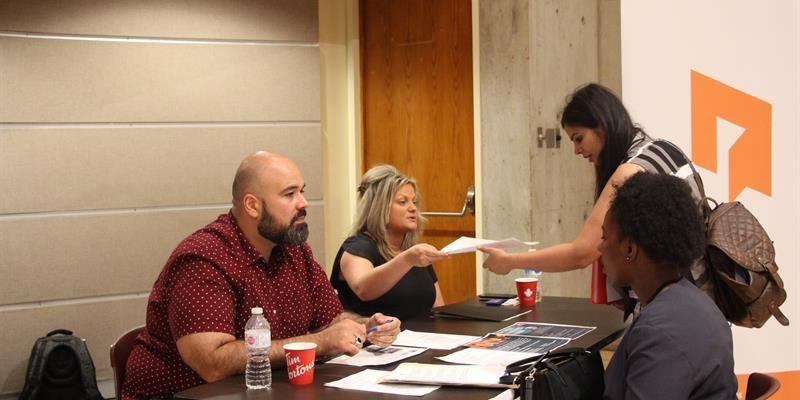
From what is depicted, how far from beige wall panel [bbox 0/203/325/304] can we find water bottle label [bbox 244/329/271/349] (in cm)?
258

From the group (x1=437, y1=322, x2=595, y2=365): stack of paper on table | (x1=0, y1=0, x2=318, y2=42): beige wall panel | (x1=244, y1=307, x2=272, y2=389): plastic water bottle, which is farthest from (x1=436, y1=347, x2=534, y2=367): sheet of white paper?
(x1=0, y1=0, x2=318, y2=42): beige wall panel

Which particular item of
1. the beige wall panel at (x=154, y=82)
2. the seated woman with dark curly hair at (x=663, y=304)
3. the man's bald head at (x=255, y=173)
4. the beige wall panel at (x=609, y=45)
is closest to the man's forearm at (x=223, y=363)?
the man's bald head at (x=255, y=173)

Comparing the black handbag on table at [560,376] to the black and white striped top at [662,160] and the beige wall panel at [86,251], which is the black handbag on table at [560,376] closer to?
the black and white striped top at [662,160]

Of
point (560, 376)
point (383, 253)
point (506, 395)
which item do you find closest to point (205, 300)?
point (506, 395)

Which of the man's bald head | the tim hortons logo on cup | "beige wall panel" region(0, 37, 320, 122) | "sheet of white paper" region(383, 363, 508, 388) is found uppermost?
"beige wall panel" region(0, 37, 320, 122)

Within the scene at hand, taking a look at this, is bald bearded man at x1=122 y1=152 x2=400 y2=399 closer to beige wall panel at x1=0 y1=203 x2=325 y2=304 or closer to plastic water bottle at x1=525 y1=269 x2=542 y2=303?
plastic water bottle at x1=525 y1=269 x2=542 y2=303

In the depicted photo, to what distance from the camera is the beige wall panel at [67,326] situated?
455 centimetres

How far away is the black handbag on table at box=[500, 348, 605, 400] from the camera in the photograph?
83.6 inches

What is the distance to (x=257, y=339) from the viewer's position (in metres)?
2.43

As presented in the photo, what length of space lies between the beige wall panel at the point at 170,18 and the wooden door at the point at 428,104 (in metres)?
0.69

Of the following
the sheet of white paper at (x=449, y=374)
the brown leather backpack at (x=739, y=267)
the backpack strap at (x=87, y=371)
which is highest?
the brown leather backpack at (x=739, y=267)

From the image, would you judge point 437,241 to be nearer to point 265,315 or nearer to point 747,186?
point 747,186

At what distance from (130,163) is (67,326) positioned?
90 cm

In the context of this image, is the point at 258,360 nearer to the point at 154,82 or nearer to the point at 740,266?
the point at 740,266
